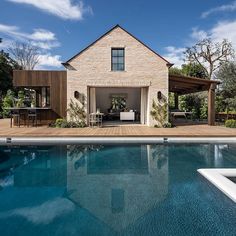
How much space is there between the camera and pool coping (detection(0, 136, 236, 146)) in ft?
36.9

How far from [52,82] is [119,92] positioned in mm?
8161

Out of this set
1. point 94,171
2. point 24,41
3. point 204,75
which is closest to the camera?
point 94,171

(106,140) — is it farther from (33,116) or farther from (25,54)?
(25,54)

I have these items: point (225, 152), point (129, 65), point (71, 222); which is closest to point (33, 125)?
point (129, 65)

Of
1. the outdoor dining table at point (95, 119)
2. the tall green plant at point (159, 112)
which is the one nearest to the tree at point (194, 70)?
the tall green plant at point (159, 112)

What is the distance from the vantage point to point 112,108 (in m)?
23.2

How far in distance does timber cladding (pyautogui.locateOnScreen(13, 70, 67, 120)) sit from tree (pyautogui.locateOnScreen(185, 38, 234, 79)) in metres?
27.8

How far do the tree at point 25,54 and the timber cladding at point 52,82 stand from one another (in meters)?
32.0

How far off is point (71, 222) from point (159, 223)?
1556mm

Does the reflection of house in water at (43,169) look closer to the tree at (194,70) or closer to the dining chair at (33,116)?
the dining chair at (33,116)

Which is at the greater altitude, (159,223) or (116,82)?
Result: (116,82)

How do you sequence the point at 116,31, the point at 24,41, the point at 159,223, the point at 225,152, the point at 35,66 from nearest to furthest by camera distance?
the point at 159,223 < the point at 225,152 < the point at 116,31 < the point at 24,41 < the point at 35,66

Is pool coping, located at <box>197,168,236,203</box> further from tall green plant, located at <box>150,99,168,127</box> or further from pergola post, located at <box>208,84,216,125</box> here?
pergola post, located at <box>208,84,216,125</box>

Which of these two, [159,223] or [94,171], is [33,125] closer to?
[94,171]
